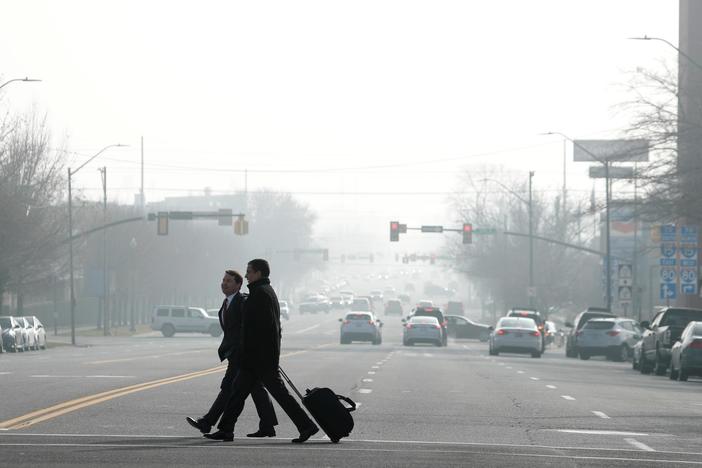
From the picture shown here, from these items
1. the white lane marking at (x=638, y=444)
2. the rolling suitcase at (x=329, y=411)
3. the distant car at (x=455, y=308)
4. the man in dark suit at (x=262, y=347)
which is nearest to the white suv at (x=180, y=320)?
the distant car at (x=455, y=308)

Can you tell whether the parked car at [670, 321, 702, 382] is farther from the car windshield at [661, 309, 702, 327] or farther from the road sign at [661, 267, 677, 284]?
the road sign at [661, 267, 677, 284]

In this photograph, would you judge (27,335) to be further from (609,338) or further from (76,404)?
(76,404)

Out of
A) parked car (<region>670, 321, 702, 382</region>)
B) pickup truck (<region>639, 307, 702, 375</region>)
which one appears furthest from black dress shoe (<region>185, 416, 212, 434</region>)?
pickup truck (<region>639, 307, 702, 375</region>)

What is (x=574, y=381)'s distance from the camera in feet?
110

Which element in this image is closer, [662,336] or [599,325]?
[662,336]

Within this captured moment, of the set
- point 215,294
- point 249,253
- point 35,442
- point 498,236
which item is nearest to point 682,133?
point 35,442

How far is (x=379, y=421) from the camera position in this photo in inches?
767

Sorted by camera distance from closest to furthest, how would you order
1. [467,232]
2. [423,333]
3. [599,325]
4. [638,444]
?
[638,444] → [599,325] → [423,333] → [467,232]

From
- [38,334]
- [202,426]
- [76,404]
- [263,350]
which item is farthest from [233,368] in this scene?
[38,334]

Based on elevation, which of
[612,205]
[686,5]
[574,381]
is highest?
[686,5]

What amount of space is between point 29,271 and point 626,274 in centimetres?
2702

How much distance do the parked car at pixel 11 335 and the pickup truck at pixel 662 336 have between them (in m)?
25.1

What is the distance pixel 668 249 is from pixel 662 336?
46.2 ft

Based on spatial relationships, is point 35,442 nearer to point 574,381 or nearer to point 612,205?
point 574,381
